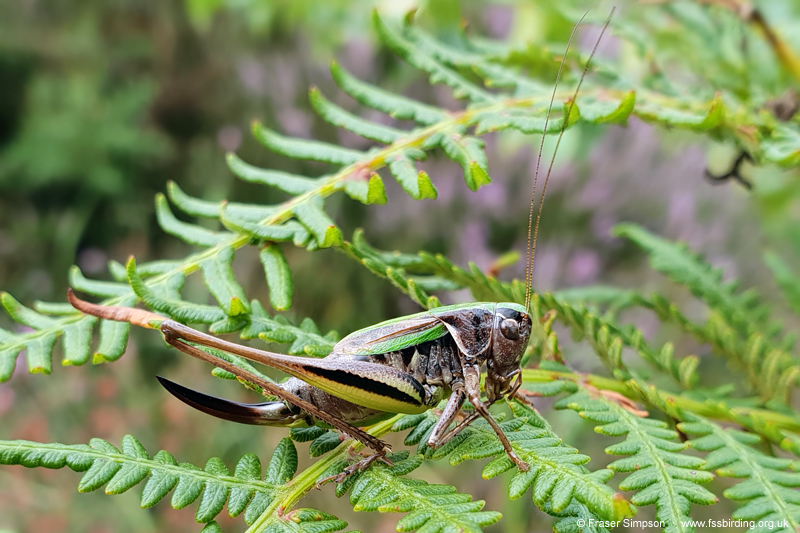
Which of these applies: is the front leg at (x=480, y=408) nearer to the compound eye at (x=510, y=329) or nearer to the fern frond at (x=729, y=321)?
the compound eye at (x=510, y=329)

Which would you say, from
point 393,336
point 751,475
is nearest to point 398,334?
point 393,336

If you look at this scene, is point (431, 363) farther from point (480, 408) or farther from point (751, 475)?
point (751, 475)

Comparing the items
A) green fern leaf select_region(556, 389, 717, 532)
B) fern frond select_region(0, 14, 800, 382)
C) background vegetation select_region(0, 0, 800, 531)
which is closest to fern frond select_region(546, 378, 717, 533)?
green fern leaf select_region(556, 389, 717, 532)

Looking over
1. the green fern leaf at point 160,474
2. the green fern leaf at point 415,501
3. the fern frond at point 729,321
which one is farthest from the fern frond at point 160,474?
the fern frond at point 729,321

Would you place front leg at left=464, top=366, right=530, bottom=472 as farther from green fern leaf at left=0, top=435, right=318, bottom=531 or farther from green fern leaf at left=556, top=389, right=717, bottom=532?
green fern leaf at left=0, top=435, right=318, bottom=531

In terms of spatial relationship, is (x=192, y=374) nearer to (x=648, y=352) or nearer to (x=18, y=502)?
(x=18, y=502)

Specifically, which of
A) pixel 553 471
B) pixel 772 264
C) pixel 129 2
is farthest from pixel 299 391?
pixel 129 2
